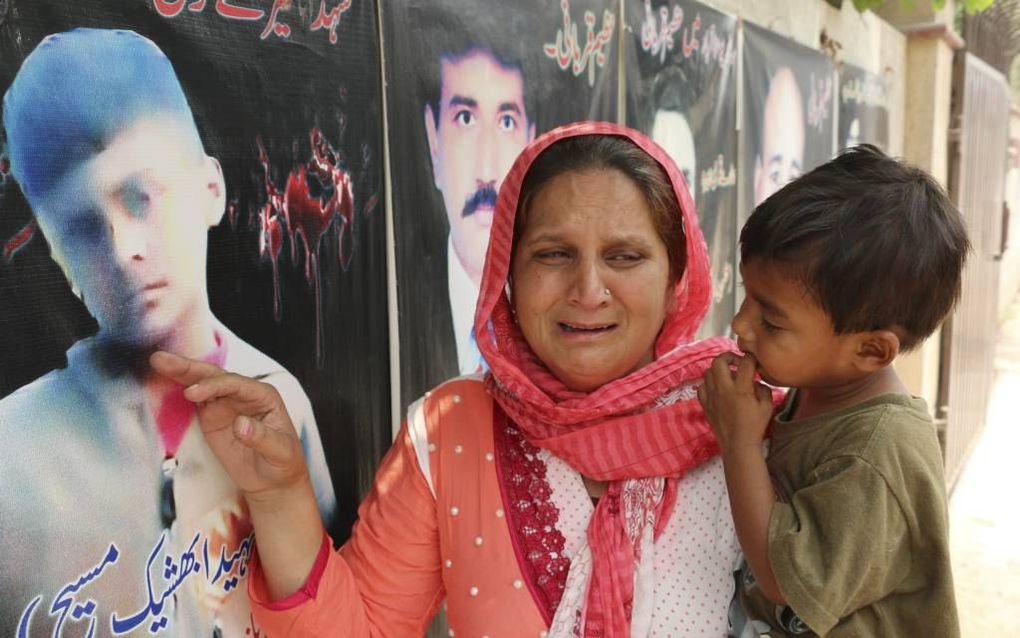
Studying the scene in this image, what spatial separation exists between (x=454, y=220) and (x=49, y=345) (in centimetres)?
95

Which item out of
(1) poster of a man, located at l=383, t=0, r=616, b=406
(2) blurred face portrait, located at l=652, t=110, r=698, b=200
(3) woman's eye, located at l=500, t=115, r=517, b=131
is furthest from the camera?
(2) blurred face portrait, located at l=652, t=110, r=698, b=200

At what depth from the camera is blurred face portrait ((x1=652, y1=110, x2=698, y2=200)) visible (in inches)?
111

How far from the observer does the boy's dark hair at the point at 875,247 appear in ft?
4.14

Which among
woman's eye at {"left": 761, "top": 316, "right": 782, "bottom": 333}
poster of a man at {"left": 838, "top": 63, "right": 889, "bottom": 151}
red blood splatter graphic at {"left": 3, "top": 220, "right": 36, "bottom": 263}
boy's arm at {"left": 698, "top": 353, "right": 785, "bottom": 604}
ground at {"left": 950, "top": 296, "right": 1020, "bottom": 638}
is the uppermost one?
poster of a man at {"left": 838, "top": 63, "right": 889, "bottom": 151}

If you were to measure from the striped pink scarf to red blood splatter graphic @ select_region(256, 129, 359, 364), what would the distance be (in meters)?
0.28

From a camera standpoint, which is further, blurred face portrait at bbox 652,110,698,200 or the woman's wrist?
blurred face portrait at bbox 652,110,698,200

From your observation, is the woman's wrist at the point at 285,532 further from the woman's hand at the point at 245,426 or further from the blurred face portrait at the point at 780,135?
the blurred face portrait at the point at 780,135

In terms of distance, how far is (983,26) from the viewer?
A: 6961 millimetres

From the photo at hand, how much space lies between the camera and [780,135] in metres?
3.78

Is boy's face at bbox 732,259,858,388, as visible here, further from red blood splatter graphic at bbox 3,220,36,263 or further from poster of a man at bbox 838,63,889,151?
poster of a man at bbox 838,63,889,151

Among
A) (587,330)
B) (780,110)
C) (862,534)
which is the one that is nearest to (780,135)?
(780,110)

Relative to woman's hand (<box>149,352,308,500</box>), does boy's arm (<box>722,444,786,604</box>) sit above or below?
below

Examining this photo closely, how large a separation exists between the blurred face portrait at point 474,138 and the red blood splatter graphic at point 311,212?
0.30m

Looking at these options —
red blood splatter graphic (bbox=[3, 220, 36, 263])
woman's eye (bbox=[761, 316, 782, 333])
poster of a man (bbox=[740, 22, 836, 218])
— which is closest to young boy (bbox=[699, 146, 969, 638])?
woman's eye (bbox=[761, 316, 782, 333])
